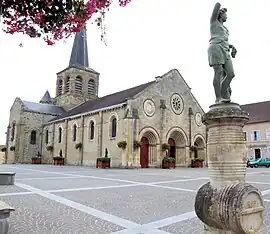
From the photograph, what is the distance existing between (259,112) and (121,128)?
87.9 ft

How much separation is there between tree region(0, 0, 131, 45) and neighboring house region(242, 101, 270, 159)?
132 ft

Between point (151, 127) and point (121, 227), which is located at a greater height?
point (151, 127)

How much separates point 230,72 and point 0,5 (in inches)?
132

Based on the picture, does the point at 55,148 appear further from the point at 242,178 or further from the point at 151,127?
the point at 242,178

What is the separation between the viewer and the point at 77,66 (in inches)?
1603

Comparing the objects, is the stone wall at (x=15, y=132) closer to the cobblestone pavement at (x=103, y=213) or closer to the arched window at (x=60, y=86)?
the arched window at (x=60, y=86)

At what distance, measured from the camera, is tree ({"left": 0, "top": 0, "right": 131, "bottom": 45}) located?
2689mm

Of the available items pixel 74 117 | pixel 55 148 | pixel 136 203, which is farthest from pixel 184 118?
pixel 136 203

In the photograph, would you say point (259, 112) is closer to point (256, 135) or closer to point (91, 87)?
point (256, 135)

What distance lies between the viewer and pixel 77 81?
4091cm

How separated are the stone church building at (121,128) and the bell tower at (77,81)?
387mm

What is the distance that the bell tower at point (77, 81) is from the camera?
1591 inches

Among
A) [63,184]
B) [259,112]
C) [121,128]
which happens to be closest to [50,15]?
[63,184]

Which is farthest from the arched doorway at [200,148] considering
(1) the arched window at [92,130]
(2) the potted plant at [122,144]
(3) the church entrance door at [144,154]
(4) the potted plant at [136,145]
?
(1) the arched window at [92,130]
